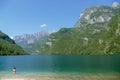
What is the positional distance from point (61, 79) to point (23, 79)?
742 cm

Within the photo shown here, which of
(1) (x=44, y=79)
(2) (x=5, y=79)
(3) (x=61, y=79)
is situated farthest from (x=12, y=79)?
(3) (x=61, y=79)

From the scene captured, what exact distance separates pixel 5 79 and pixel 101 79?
62.2ft

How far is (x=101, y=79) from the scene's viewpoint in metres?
47.0

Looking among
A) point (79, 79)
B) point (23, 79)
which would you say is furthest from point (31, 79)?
point (79, 79)

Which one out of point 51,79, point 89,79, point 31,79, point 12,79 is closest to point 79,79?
point 89,79

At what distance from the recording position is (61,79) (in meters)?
48.1

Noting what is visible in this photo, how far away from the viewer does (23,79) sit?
48.3m

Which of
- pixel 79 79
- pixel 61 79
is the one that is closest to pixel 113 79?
pixel 79 79

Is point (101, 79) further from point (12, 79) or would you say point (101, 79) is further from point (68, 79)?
point (12, 79)

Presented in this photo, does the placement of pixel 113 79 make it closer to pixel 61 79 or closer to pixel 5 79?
pixel 61 79

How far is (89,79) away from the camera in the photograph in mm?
47031

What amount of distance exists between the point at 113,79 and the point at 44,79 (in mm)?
13228

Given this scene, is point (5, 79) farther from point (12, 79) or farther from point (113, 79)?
point (113, 79)

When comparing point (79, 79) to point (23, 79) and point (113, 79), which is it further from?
point (23, 79)
